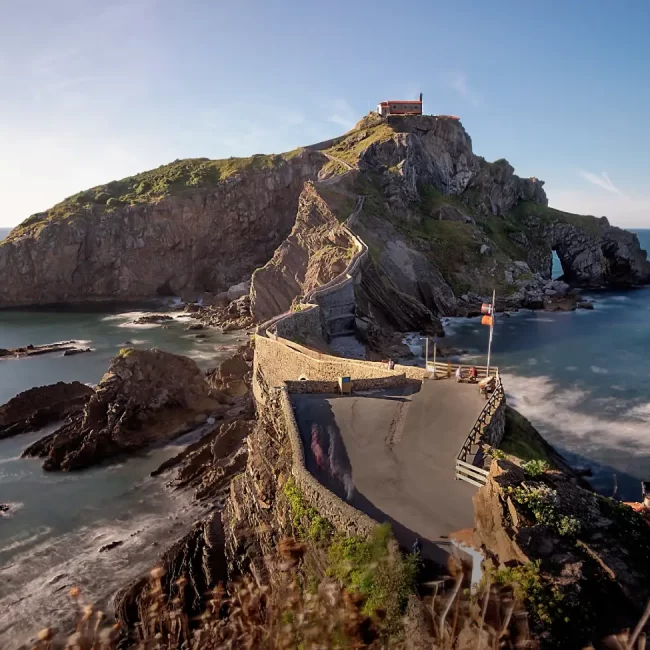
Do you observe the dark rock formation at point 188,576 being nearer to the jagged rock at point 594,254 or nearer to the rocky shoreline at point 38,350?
the rocky shoreline at point 38,350

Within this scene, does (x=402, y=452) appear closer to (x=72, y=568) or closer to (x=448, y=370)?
(x=448, y=370)

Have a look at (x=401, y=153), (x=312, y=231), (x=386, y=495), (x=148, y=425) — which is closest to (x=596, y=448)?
(x=386, y=495)

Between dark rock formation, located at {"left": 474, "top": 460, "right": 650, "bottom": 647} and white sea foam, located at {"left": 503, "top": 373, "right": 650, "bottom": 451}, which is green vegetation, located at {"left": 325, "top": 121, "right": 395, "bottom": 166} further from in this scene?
dark rock formation, located at {"left": 474, "top": 460, "right": 650, "bottom": 647}

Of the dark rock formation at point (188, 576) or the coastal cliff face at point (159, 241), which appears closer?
the dark rock formation at point (188, 576)

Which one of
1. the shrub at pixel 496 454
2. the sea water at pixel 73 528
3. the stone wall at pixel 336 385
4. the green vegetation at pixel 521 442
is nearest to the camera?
the shrub at pixel 496 454

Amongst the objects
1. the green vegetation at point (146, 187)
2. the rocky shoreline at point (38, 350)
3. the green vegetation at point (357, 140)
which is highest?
the green vegetation at point (357, 140)

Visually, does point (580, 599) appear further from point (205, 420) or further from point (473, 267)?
point (473, 267)

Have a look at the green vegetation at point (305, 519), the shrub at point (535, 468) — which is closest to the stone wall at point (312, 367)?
the green vegetation at point (305, 519)

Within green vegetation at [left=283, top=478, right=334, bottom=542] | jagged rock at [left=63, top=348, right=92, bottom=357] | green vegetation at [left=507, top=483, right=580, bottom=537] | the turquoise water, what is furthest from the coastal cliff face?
green vegetation at [left=507, top=483, right=580, bottom=537]
